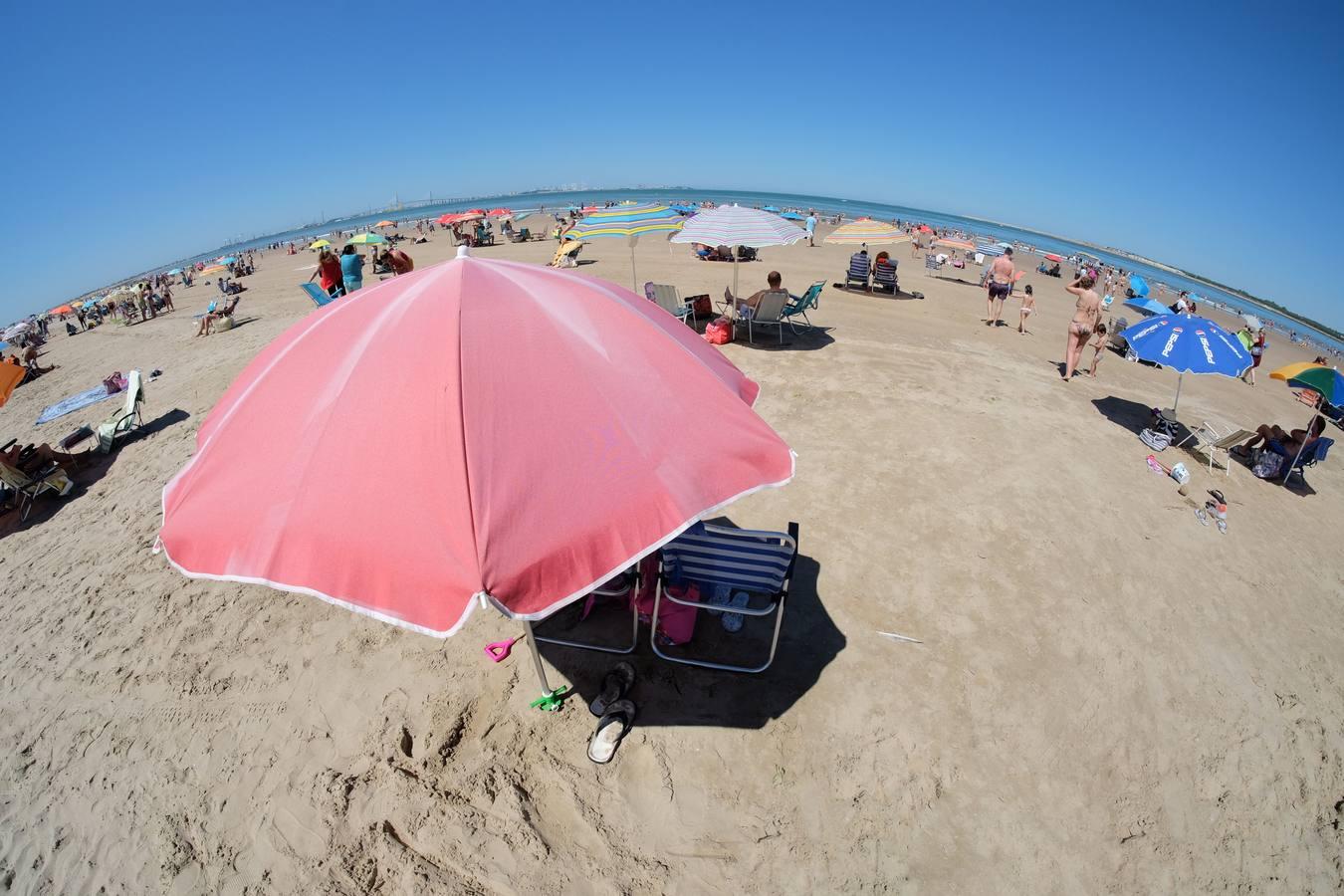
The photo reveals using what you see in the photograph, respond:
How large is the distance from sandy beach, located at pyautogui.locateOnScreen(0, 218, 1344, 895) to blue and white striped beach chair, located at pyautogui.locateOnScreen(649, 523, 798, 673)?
69cm

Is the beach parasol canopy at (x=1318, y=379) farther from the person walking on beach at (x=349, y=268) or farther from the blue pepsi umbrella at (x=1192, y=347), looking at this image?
the person walking on beach at (x=349, y=268)

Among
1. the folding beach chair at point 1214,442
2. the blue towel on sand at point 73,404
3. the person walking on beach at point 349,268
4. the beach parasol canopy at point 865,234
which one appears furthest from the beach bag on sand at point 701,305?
the blue towel on sand at point 73,404

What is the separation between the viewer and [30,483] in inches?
239

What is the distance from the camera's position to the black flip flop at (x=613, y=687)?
3193mm

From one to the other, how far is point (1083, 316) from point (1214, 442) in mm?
2850

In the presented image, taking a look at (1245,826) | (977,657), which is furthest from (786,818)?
(1245,826)

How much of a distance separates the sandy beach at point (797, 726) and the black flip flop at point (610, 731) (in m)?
0.09

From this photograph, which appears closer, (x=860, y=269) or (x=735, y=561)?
(x=735, y=561)

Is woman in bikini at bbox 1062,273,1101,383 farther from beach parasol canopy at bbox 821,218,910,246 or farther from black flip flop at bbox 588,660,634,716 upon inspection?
black flip flop at bbox 588,660,634,716

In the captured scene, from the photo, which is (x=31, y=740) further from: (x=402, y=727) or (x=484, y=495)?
→ (x=484, y=495)

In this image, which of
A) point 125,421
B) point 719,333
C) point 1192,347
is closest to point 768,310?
point 719,333

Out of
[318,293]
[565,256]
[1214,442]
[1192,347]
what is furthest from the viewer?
[565,256]

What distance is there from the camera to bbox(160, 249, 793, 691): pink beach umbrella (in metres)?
1.66

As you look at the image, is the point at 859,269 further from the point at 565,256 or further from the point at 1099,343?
the point at 565,256
